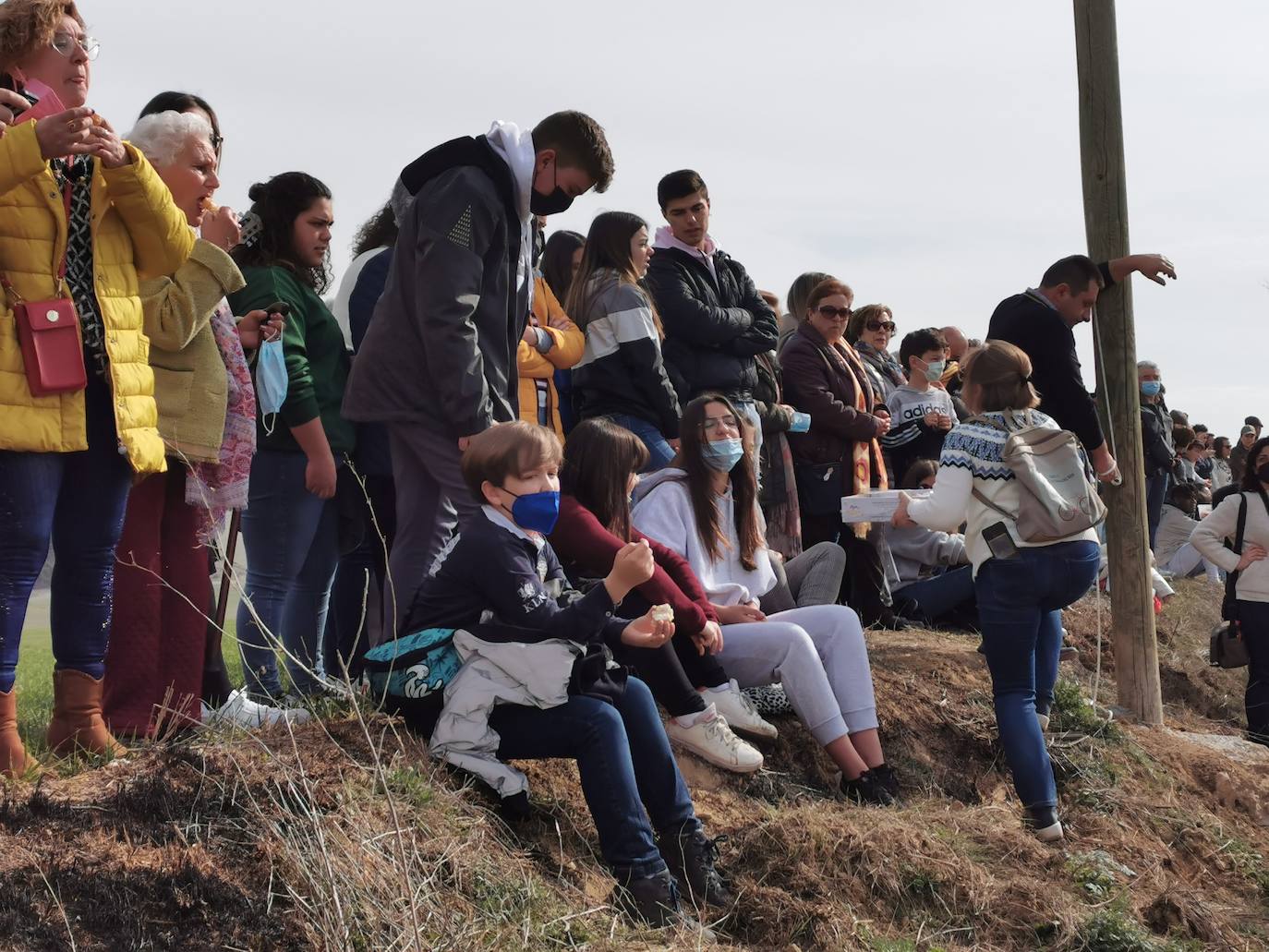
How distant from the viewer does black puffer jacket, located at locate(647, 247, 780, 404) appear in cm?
750

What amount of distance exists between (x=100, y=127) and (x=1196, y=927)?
462cm

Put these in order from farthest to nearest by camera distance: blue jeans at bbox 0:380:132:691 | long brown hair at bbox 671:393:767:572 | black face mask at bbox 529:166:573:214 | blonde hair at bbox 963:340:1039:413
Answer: long brown hair at bbox 671:393:767:572 < blonde hair at bbox 963:340:1039:413 < black face mask at bbox 529:166:573:214 < blue jeans at bbox 0:380:132:691

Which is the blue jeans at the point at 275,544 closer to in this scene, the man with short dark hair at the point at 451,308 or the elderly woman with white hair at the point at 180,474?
the man with short dark hair at the point at 451,308

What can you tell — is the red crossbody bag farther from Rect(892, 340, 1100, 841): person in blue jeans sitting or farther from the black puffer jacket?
the black puffer jacket

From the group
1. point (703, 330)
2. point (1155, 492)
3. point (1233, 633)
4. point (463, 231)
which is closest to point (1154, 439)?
point (1155, 492)

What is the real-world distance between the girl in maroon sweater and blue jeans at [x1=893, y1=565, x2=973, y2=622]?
3.64m

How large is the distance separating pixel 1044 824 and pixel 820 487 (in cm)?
286

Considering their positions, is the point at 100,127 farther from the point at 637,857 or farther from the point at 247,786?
the point at 637,857

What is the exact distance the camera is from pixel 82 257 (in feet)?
14.5

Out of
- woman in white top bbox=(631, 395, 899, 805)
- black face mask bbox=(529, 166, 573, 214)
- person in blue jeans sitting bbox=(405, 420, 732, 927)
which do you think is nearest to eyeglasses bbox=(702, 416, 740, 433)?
woman in white top bbox=(631, 395, 899, 805)

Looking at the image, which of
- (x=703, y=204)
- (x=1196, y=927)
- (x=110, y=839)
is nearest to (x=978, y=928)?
(x=1196, y=927)

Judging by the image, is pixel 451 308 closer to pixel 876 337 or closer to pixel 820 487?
pixel 820 487

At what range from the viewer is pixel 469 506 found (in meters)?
5.43

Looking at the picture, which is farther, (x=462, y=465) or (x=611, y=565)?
(x=611, y=565)
